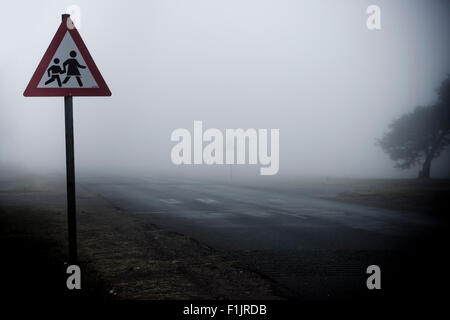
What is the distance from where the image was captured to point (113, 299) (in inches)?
187

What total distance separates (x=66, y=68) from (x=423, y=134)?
178 ft

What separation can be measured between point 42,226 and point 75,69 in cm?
714

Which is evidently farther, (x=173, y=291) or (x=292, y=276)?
(x=292, y=276)

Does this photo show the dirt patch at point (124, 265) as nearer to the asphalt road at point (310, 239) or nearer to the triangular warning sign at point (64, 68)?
the asphalt road at point (310, 239)

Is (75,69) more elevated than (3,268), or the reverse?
(75,69)

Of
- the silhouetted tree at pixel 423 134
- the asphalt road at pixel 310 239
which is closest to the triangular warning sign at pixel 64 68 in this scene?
the asphalt road at pixel 310 239

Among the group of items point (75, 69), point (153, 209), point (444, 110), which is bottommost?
point (153, 209)

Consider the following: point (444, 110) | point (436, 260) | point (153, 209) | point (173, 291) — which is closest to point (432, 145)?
point (444, 110)

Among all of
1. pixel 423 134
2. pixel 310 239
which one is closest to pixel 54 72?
pixel 310 239

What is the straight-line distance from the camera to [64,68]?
15.3 ft

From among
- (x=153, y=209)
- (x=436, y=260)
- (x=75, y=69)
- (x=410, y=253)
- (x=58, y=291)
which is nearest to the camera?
(x=75, y=69)

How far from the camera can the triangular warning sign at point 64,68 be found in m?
4.59
